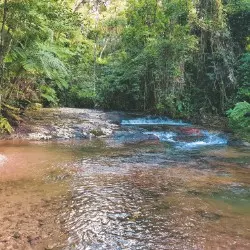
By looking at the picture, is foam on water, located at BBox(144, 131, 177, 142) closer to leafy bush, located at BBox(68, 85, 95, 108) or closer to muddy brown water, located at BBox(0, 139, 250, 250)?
muddy brown water, located at BBox(0, 139, 250, 250)

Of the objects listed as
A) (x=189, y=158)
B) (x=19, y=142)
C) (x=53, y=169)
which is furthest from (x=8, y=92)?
(x=189, y=158)

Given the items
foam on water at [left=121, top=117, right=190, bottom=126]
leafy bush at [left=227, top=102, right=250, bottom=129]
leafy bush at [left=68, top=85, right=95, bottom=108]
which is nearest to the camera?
leafy bush at [left=227, top=102, right=250, bottom=129]

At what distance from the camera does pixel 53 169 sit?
7504 mm

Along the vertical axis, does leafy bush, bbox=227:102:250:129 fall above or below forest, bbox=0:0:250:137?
below

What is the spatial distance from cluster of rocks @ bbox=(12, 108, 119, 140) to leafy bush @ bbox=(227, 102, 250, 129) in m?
4.52

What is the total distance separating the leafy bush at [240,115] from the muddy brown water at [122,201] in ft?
9.22

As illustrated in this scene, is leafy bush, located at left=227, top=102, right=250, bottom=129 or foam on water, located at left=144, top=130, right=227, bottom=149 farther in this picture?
leafy bush, located at left=227, top=102, right=250, bottom=129

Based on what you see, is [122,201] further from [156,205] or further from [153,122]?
[153,122]

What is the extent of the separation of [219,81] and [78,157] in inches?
474

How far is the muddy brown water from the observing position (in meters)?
4.07

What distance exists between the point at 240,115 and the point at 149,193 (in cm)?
714

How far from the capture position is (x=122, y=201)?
546cm

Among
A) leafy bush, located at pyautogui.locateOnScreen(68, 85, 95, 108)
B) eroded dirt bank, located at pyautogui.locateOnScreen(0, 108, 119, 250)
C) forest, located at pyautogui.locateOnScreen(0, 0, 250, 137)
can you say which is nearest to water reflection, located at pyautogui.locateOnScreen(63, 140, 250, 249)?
eroded dirt bank, located at pyautogui.locateOnScreen(0, 108, 119, 250)

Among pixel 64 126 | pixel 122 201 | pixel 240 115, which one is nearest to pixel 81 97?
pixel 64 126
